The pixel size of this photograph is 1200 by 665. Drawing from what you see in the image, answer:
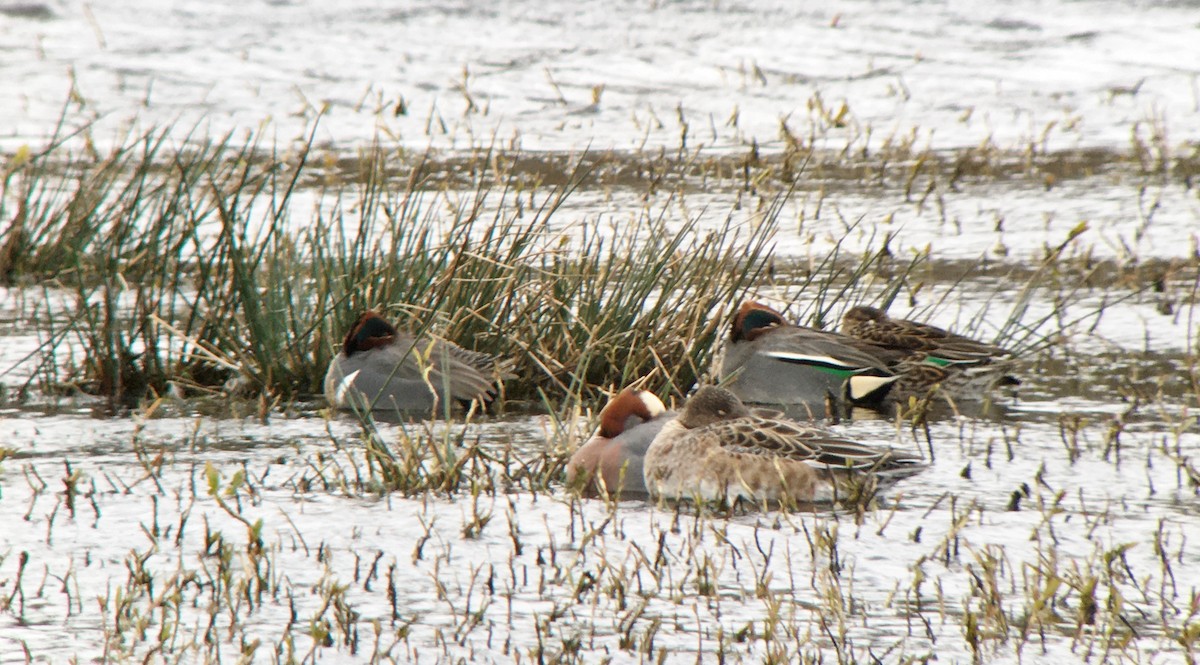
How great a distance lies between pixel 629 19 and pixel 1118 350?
974 cm

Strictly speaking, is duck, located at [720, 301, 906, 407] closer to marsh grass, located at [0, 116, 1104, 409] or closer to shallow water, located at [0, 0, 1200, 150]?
marsh grass, located at [0, 116, 1104, 409]

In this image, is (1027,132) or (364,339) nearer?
(364,339)

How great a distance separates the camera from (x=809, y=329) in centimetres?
739

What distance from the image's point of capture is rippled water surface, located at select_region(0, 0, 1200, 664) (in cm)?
416

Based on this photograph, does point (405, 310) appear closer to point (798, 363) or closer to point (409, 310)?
point (409, 310)

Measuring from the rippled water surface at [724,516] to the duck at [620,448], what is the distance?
105 millimetres

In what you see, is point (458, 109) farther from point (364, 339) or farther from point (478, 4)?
point (364, 339)

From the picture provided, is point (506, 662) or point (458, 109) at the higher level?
point (458, 109)

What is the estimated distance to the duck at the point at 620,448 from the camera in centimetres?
551

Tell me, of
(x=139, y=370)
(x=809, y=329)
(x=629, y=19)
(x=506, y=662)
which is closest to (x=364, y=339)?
(x=139, y=370)

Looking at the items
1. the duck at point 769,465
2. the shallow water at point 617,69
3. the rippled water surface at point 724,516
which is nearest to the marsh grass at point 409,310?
the rippled water surface at point 724,516

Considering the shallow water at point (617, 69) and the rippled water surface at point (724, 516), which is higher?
the shallow water at point (617, 69)

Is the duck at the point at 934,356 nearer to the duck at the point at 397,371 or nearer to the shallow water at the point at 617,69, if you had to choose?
the duck at the point at 397,371

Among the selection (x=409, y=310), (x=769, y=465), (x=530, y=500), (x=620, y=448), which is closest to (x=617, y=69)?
(x=409, y=310)
